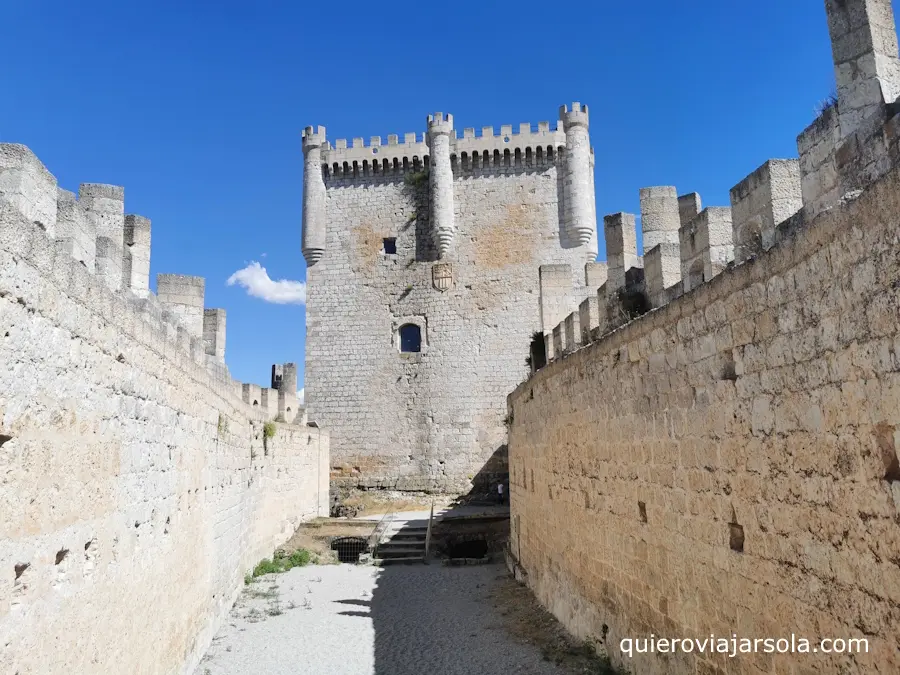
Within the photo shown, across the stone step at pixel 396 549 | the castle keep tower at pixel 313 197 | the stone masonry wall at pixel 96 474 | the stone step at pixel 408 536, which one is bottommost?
the stone step at pixel 396 549

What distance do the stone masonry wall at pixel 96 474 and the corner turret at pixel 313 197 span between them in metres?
15.7

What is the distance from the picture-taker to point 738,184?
427 cm

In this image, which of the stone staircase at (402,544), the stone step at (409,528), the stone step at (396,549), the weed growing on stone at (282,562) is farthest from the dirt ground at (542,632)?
the stone step at (409,528)

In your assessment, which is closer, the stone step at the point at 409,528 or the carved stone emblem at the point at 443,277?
the stone step at the point at 409,528

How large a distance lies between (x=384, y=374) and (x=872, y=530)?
1941 centimetres

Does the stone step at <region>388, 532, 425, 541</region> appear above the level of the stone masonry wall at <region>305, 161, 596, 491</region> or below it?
below

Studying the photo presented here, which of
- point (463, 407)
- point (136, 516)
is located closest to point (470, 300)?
point (463, 407)

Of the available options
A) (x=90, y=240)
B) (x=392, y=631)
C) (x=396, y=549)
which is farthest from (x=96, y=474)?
(x=396, y=549)

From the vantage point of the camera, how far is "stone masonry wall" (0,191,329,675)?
3031mm

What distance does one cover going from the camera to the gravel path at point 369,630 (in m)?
7.04

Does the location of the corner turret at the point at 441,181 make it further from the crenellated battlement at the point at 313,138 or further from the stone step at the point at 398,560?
the stone step at the point at 398,560

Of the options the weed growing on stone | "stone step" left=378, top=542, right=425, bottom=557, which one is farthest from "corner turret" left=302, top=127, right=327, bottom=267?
the weed growing on stone

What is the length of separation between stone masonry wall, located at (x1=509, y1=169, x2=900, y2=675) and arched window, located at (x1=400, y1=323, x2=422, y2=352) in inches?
624

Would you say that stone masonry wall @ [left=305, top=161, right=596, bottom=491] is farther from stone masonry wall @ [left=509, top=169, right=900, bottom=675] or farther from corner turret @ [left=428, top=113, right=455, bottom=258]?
stone masonry wall @ [left=509, top=169, right=900, bottom=675]
